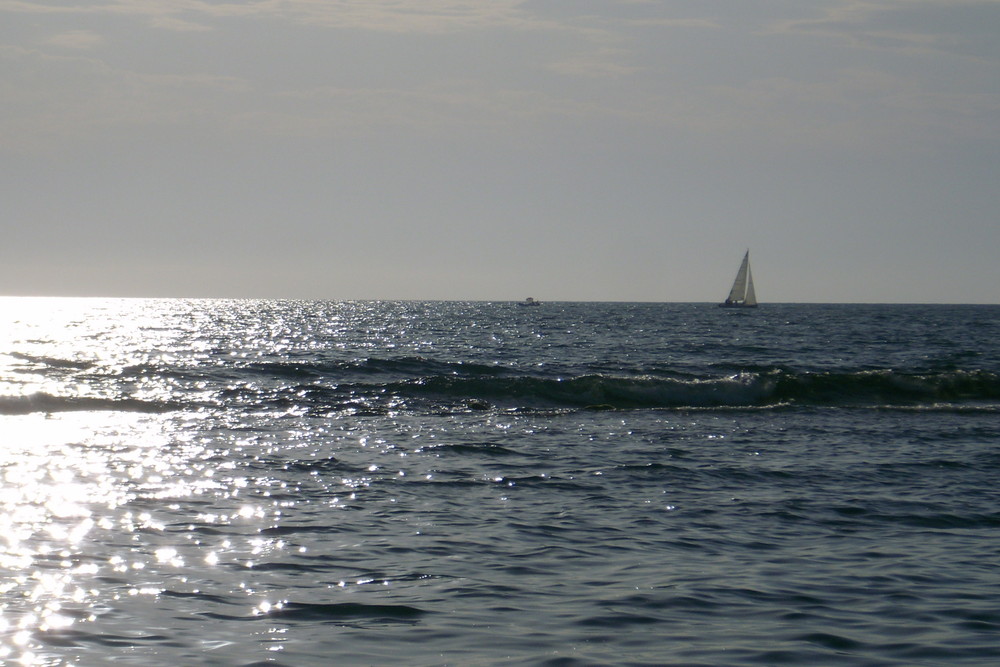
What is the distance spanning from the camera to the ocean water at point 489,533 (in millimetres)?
7305

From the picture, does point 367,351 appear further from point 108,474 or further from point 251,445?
point 108,474

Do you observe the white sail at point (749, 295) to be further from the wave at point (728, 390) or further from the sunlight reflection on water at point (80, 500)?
the sunlight reflection on water at point (80, 500)

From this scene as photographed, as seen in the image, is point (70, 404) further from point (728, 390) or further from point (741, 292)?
point (741, 292)

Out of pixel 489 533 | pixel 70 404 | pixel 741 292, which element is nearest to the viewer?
pixel 489 533

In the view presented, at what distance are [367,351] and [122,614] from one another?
40.1 metres

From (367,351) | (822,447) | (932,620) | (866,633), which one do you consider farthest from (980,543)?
(367,351)

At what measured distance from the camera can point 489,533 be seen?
35.8 feet

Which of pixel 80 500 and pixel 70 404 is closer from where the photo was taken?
pixel 80 500

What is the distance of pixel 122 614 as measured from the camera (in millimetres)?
7703

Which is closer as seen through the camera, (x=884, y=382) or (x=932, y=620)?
(x=932, y=620)

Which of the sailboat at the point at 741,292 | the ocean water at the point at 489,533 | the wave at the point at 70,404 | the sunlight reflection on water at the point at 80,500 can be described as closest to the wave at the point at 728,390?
the ocean water at the point at 489,533

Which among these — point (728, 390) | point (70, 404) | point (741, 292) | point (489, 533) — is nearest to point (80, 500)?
point (489, 533)

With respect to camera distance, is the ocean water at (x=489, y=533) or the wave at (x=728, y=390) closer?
the ocean water at (x=489, y=533)

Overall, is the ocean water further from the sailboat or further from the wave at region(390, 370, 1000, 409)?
the sailboat
